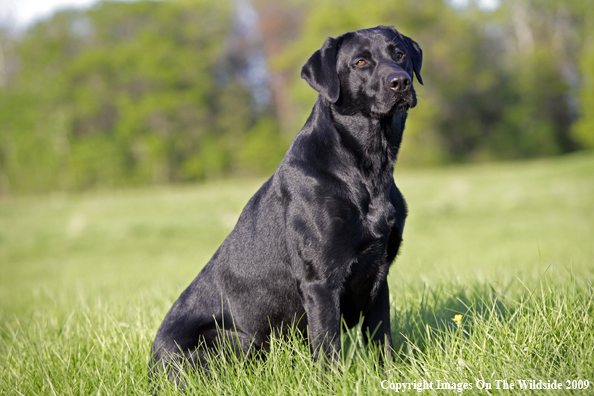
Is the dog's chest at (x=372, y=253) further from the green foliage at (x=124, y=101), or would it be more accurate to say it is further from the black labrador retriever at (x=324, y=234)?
the green foliage at (x=124, y=101)

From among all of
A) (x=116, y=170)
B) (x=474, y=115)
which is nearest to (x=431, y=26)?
(x=474, y=115)

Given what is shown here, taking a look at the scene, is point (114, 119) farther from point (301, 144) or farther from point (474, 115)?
point (301, 144)

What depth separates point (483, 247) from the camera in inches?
380

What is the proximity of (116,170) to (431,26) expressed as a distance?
74.3 feet

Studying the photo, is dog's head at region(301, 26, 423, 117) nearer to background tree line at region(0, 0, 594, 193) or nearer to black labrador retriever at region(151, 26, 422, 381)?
black labrador retriever at region(151, 26, 422, 381)

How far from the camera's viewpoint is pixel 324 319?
2.31m

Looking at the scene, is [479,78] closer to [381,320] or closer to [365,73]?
[365,73]

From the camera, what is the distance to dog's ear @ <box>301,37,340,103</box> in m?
2.58

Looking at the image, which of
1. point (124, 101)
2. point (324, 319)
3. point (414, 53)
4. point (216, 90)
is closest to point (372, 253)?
point (324, 319)

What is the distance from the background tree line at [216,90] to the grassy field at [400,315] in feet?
58.6

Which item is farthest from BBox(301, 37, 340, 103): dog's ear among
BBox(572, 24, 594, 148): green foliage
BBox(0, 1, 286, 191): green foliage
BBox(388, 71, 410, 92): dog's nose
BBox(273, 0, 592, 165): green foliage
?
BBox(0, 1, 286, 191): green foliage

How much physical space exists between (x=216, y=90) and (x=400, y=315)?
32.4 m

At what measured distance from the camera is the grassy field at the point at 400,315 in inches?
87.7

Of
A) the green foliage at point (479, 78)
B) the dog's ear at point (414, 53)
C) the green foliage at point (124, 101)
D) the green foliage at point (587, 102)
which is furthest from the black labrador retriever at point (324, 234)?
the green foliage at point (124, 101)
